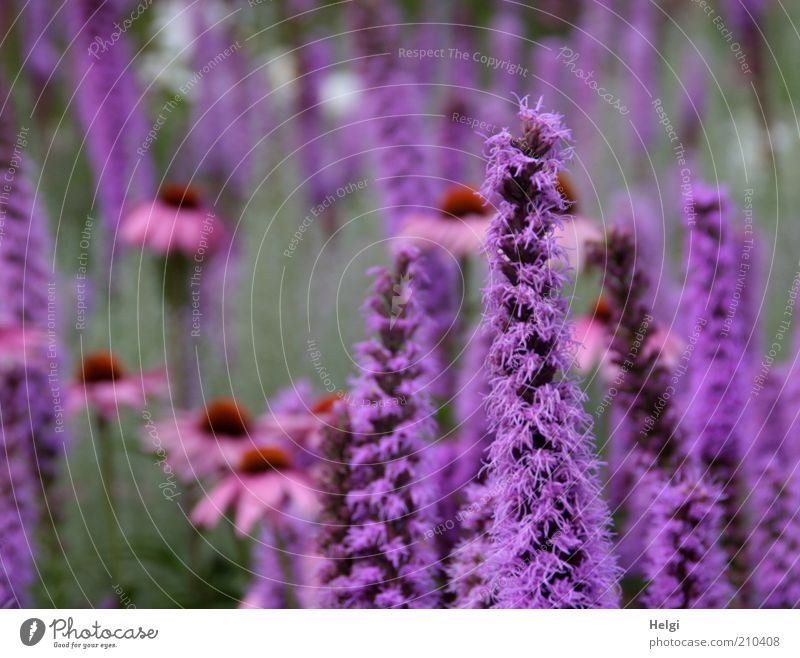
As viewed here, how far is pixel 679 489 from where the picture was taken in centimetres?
71

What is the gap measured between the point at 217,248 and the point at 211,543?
1.04 ft

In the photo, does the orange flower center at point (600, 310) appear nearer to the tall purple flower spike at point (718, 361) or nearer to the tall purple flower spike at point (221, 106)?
the tall purple flower spike at point (718, 361)

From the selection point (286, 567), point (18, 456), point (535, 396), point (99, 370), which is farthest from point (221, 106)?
point (535, 396)

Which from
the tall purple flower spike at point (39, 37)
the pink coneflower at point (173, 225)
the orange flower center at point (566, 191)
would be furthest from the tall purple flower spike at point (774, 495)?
the tall purple flower spike at point (39, 37)

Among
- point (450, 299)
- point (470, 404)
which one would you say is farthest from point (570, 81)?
point (470, 404)

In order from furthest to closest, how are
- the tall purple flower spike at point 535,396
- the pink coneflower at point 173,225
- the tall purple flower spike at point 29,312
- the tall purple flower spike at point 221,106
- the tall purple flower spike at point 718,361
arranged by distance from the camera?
the tall purple flower spike at point 221,106
the pink coneflower at point 173,225
the tall purple flower spike at point 29,312
the tall purple flower spike at point 718,361
the tall purple flower spike at point 535,396

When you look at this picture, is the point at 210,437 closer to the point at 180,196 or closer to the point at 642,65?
the point at 180,196

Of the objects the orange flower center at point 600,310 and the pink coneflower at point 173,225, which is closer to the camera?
the orange flower center at point 600,310

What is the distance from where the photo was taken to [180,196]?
1055 millimetres

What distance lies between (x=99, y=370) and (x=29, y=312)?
0.09 m

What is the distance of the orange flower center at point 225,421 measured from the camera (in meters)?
0.94
